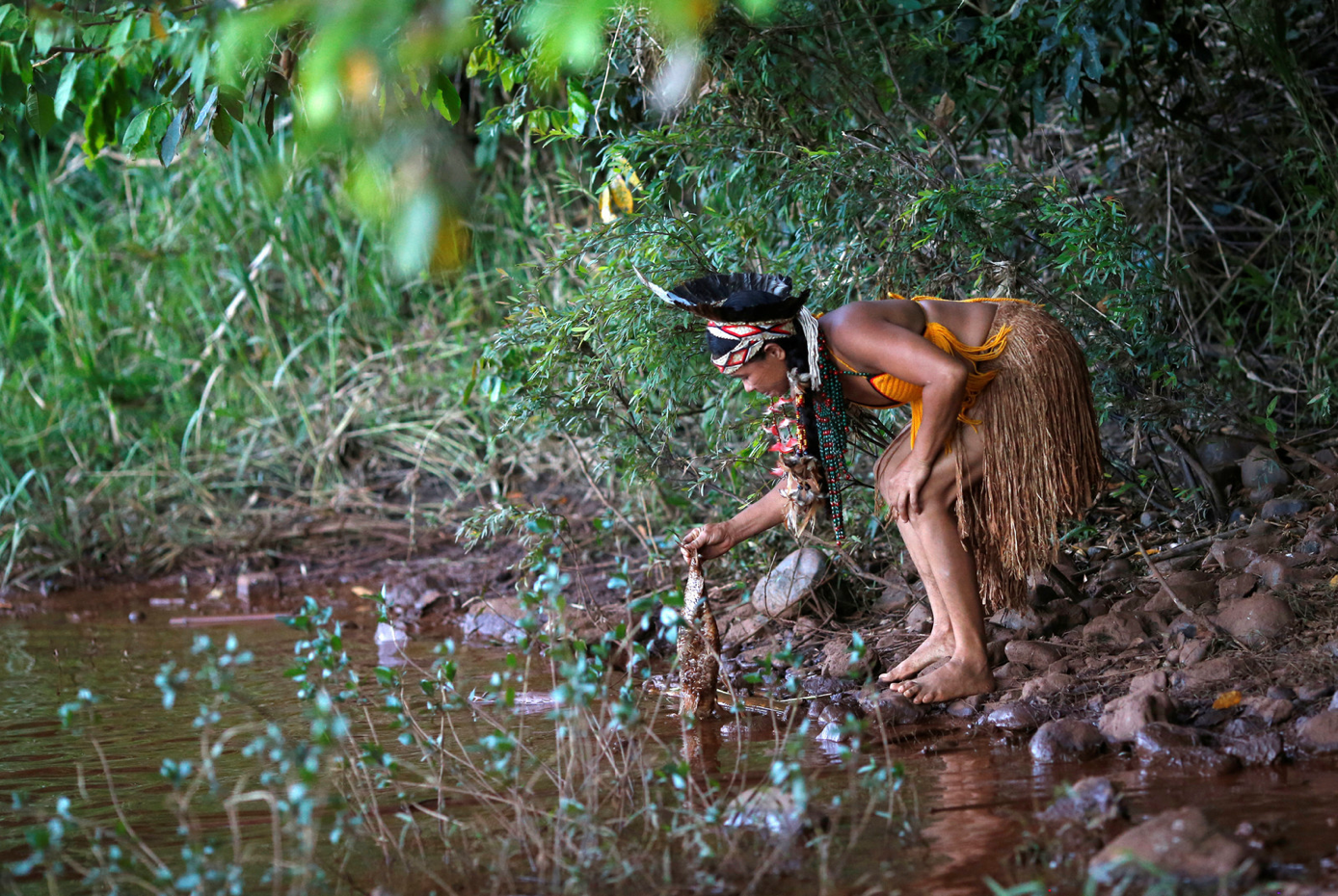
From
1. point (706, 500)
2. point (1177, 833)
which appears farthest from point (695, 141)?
point (1177, 833)

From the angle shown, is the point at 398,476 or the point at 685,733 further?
the point at 398,476

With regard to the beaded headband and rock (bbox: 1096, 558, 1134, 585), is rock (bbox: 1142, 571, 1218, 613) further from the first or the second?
the beaded headband

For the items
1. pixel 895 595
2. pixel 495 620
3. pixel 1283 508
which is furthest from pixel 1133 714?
pixel 495 620

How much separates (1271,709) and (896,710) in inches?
35.5

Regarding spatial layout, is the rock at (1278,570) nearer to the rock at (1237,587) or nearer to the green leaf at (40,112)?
the rock at (1237,587)

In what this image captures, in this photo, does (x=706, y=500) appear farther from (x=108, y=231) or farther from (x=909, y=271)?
(x=108, y=231)

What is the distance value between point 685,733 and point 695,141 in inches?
78.8

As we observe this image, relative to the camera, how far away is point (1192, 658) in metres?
3.30

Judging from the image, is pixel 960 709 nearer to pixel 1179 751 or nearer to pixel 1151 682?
pixel 1151 682

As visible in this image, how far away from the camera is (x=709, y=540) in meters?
3.48

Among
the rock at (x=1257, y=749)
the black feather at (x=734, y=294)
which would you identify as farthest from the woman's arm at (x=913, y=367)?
the rock at (x=1257, y=749)

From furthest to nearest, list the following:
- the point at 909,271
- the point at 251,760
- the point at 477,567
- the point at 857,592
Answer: the point at 477,567 < the point at 857,592 < the point at 909,271 < the point at 251,760

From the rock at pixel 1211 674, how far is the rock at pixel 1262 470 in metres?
1.39

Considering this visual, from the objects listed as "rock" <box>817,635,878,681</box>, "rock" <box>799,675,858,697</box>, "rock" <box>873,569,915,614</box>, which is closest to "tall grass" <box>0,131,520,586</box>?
A: "rock" <box>873,569,915,614</box>
